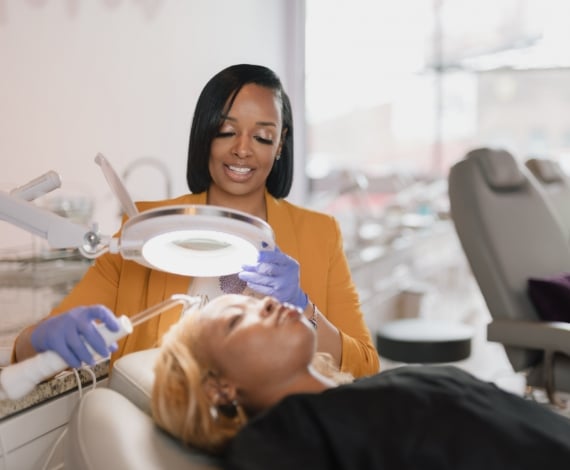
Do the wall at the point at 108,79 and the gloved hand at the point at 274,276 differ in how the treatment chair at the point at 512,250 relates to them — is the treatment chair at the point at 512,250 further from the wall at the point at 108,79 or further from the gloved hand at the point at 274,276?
the gloved hand at the point at 274,276

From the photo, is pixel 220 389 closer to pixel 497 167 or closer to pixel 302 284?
pixel 302 284

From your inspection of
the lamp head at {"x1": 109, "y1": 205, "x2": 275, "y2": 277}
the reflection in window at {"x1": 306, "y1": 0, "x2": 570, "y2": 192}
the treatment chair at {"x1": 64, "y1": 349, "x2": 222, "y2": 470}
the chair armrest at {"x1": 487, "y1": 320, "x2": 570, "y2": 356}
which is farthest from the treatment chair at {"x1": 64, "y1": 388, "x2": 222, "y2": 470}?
the reflection in window at {"x1": 306, "y1": 0, "x2": 570, "y2": 192}

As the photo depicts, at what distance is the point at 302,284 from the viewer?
1.57 metres

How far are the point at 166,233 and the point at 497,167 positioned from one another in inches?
66.3

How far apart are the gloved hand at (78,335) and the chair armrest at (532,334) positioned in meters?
1.48

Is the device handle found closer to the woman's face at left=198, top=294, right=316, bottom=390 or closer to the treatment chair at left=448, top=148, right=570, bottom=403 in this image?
the woman's face at left=198, top=294, right=316, bottom=390

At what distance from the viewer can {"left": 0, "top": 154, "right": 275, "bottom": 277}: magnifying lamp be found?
97cm

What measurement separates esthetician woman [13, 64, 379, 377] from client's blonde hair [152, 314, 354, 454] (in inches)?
6.4

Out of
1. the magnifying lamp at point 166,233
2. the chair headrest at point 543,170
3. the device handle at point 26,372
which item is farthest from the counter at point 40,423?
the chair headrest at point 543,170

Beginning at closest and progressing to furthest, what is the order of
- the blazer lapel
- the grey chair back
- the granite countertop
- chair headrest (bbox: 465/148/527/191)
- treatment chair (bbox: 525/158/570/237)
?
the granite countertop, the blazer lapel, the grey chair back, chair headrest (bbox: 465/148/527/191), treatment chair (bbox: 525/158/570/237)

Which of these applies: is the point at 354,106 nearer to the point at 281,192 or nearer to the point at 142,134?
the point at 142,134

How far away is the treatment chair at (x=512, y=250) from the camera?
2186 mm

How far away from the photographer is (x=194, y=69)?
2.55 metres

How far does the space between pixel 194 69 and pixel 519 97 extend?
14.0 feet
